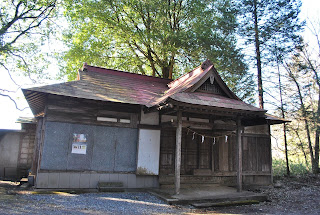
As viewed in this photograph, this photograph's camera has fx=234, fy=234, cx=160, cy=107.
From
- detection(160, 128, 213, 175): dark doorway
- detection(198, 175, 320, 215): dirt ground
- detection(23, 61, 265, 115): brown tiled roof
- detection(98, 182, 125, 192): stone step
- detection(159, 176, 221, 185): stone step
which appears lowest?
→ detection(198, 175, 320, 215): dirt ground

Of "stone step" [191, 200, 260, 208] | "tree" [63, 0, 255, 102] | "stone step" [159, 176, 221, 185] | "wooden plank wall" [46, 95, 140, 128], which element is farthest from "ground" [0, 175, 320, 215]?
"tree" [63, 0, 255, 102]

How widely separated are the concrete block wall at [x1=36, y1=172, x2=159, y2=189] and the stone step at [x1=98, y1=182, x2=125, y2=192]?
0.45ft

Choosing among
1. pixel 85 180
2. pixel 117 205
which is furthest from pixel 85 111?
pixel 117 205

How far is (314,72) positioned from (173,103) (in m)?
13.1

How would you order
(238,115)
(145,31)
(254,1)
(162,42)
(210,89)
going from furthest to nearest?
(145,31)
(162,42)
(254,1)
(210,89)
(238,115)

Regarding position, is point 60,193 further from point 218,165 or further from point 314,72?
point 314,72

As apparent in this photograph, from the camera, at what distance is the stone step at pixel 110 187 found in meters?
8.61

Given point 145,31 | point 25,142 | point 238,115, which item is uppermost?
point 145,31

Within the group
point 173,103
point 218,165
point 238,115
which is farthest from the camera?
point 218,165

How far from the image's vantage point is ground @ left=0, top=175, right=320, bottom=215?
5996mm

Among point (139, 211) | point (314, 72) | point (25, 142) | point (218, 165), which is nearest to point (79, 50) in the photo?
point (25, 142)

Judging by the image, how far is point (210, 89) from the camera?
9922 mm

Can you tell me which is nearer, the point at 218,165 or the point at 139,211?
the point at 139,211

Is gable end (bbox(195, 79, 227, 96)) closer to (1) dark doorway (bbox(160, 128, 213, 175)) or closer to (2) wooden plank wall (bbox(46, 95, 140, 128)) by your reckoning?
(1) dark doorway (bbox(160, 128, 213, 175))
